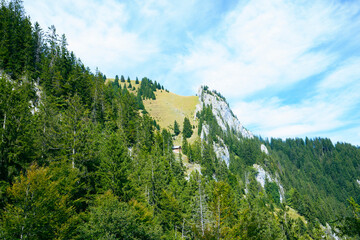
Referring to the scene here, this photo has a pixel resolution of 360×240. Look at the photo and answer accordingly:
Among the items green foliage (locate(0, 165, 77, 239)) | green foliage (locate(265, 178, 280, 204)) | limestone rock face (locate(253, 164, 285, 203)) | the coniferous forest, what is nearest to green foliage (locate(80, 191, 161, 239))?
the coniferous forest

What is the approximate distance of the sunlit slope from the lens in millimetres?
134525

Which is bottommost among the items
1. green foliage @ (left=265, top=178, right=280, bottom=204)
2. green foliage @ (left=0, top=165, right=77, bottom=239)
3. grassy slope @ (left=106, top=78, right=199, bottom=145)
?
green foliage @ (left=265, top=178, right=280, bottom=204)

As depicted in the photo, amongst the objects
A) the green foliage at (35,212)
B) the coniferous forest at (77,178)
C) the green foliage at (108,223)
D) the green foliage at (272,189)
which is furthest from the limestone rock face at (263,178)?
the green foliage at (35,212)

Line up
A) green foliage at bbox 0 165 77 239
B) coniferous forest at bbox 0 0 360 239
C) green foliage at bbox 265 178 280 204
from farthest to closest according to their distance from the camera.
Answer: green foliage at bbox 265 178 280 204 → coniferous forest at bbox 0 0 360 239 → green foliage at bbox 0 165 77 239

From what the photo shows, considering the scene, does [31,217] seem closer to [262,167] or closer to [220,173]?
[220,173]

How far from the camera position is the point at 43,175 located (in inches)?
614

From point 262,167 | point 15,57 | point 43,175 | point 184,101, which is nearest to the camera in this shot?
point 43,175

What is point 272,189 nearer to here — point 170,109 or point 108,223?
point 170,109

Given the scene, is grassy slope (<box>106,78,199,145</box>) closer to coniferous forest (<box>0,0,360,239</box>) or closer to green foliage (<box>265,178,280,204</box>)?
green foliage (<box>265,178,280,204</box>)

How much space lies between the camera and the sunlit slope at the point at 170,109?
13452 centimetres

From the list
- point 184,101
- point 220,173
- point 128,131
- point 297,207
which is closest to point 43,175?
point 128,131

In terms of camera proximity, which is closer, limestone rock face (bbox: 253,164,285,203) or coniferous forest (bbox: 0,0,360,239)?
coniferous forest (bbox: 0,0,360,239)

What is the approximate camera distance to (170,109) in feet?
505

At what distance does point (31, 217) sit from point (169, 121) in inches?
4842
